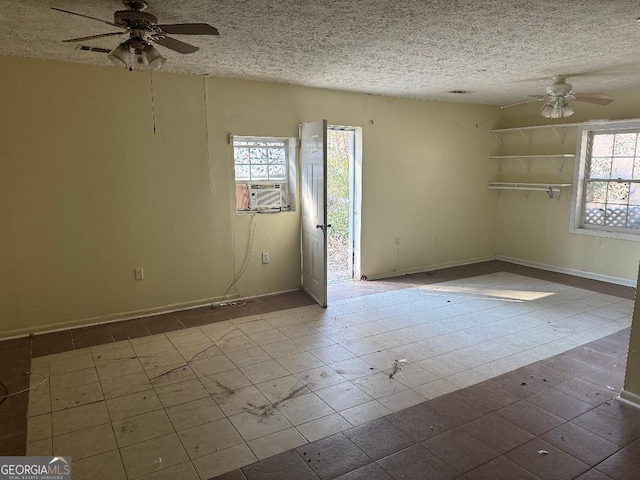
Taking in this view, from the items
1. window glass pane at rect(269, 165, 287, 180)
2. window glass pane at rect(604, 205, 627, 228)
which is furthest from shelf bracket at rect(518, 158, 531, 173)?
window glass pane at rect(269, 165, 287, 180)

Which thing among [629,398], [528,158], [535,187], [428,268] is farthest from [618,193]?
[629,398]

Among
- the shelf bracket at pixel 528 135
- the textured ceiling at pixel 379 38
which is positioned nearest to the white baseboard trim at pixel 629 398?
the textured ceiling at pixel 379 38

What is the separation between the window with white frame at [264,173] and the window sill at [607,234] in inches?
161

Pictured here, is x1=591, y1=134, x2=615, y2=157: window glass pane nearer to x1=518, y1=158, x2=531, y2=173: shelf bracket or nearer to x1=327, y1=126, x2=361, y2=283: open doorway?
x1=518, y1=158, x2=531, y2=173: shelf bracket

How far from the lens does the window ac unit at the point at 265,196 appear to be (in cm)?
489

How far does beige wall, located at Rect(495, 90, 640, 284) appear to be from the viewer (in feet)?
18.1

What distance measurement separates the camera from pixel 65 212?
3891mm

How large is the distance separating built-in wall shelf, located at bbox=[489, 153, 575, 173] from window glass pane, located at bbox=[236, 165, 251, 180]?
13.7 feet

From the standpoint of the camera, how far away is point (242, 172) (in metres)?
4.86

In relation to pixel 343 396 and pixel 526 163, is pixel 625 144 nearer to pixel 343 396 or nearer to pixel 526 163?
pixel 526 163

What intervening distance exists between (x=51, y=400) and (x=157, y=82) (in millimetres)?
2953

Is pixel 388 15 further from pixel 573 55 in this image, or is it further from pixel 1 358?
pixel 1 358

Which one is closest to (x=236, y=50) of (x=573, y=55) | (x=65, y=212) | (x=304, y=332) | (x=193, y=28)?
(x=193, y=28)

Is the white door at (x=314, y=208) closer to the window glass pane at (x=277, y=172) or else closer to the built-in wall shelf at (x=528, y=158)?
the window glass pane at (x=277, y=172)
